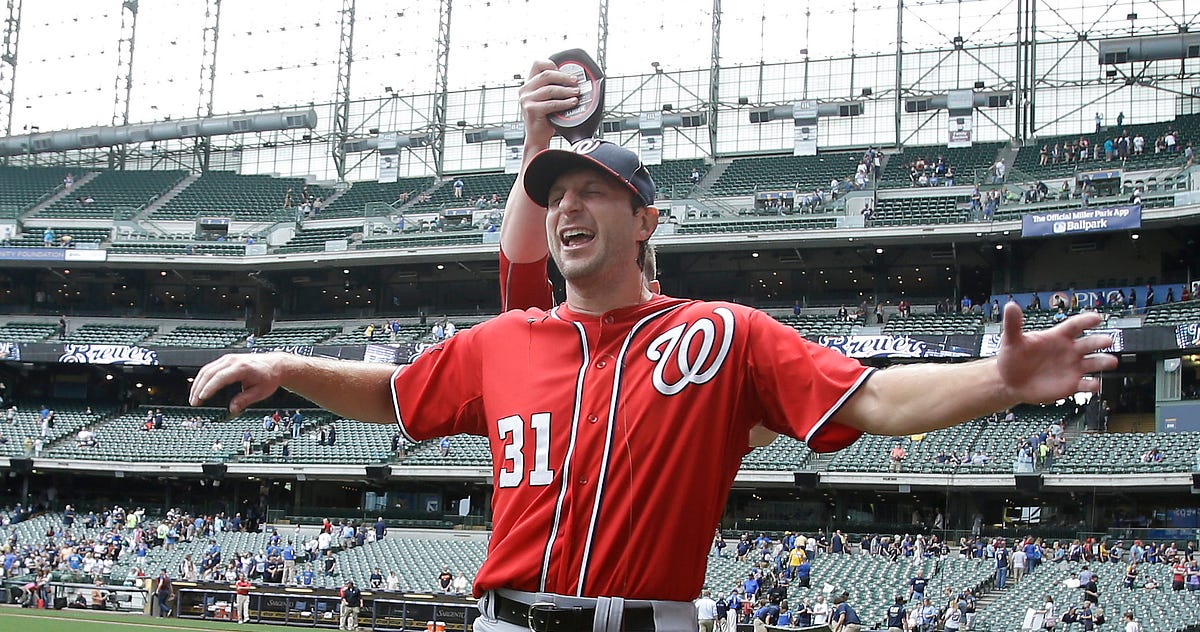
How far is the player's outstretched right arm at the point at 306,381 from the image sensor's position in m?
3.28

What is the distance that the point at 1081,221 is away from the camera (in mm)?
36406

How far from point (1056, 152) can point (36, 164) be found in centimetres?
4545

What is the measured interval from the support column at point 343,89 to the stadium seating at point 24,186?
12466 millimetres

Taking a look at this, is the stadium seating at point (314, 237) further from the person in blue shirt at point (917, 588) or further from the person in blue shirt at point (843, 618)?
the person in blue shirt at point (843, 618)

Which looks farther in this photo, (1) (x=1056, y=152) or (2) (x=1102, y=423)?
(1) (x=1056, y=152)

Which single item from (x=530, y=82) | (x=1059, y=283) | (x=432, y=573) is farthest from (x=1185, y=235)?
(x=530, y=82)

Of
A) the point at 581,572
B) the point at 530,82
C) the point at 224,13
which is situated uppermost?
the point at 224,13

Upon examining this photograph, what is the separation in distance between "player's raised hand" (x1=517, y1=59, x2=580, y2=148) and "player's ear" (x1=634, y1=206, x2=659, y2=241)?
578 mm

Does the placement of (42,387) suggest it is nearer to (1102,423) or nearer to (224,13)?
(224,13)

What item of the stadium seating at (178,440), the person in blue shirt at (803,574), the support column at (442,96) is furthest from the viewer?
the support column at (442,96)

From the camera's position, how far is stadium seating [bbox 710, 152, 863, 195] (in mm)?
45031

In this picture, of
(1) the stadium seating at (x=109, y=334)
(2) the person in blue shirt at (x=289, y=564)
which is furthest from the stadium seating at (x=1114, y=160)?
(1) the stadium seating at (x=109, y=334)

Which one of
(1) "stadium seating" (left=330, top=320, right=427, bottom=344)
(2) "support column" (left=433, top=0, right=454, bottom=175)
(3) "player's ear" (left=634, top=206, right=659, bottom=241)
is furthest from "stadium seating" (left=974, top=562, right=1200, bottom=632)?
(2) "support column" (left=433, top=0, right=454, bottom=175)

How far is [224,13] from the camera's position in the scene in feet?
190
